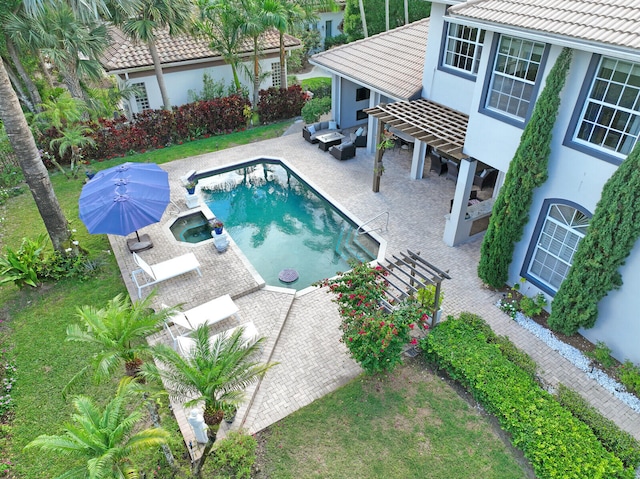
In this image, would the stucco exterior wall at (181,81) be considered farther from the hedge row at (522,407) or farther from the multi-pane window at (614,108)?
the hedge row at (522,407)

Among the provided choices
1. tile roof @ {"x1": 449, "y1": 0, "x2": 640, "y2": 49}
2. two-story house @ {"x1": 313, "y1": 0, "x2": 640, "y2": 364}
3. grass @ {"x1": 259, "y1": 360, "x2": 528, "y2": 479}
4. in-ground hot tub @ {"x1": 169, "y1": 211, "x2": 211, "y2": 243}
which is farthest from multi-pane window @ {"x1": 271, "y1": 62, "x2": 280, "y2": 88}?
grass @ {"x1": 259, "y1": 360, "x2": 528, "y2": 479}

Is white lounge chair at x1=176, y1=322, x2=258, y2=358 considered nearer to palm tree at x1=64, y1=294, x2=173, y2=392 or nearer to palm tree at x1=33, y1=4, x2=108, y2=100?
palm tree at x1=64, y1=294, x2=173, y2=392

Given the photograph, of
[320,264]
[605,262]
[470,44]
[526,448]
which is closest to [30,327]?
[320,264]

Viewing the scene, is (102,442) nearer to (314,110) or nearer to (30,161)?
(30,161)

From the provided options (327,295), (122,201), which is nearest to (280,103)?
(122,201)

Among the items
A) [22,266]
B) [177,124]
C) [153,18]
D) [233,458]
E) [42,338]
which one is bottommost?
[42,338]

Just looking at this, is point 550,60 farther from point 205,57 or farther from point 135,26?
point 205,57
